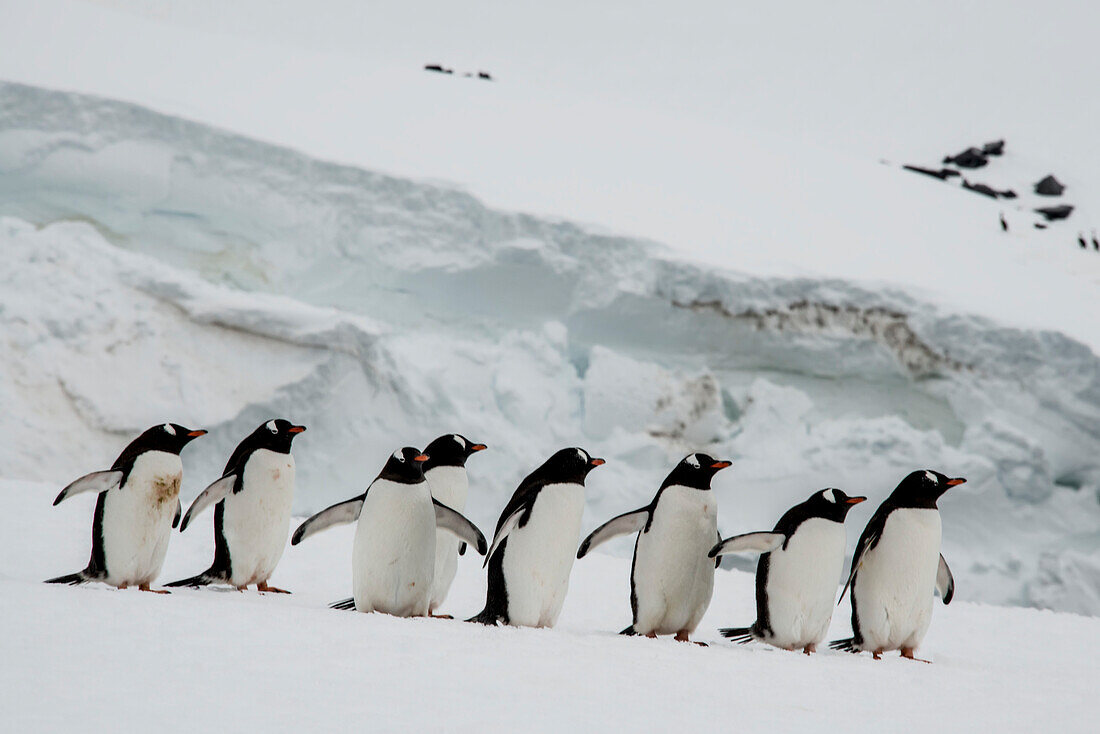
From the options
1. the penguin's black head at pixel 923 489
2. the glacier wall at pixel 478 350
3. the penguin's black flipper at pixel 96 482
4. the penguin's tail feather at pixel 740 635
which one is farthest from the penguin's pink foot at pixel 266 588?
the glacier wall at pixel 478 350

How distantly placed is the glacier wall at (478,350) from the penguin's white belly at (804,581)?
303 centimetres

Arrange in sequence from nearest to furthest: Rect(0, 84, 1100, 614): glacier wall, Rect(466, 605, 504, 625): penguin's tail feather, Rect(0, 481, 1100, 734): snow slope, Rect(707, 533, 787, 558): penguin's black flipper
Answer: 1. Rect(0, 481, 1100, 734): snow slope
2. Rect(707, 533, 787, 558): penguin's black flipper
3. Rect(466, 605, 504, 625): penguin's tail feather
4. Rect(0, 84, 1100, 614): glacier wall

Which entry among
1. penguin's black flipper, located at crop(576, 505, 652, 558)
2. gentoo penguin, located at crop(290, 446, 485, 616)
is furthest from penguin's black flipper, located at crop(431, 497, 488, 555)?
penguin's black flipper, located at crop(576, 505, 652, 558)

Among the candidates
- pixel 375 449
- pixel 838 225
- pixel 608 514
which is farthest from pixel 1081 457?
pixel 375 449

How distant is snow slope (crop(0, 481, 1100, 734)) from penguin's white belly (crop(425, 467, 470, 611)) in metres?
0.39

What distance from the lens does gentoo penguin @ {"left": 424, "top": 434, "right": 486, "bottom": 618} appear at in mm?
2836

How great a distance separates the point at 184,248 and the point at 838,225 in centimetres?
469

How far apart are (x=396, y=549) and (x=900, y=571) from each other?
137 cm

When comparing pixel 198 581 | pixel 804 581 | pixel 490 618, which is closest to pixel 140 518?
pixel 198 581

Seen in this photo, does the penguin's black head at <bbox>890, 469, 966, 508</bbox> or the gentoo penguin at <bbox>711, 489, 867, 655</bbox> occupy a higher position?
the penguin's black head at <bbox>890, 469, 966, 508</bbox>

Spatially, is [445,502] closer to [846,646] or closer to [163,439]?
[163,439]

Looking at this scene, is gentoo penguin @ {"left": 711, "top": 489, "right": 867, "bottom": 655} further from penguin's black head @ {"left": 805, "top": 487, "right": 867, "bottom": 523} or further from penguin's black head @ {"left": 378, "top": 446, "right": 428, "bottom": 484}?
penguin's black head @ {"left": 378, "top": 446, "right": 428, "bottom": 484}

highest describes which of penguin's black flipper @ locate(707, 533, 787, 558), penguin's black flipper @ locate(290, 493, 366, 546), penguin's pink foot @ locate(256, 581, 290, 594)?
penguin's black flipper @ locate(707, 533, 787, 558)

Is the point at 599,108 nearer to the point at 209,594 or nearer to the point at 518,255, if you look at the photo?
the point at 518,255
